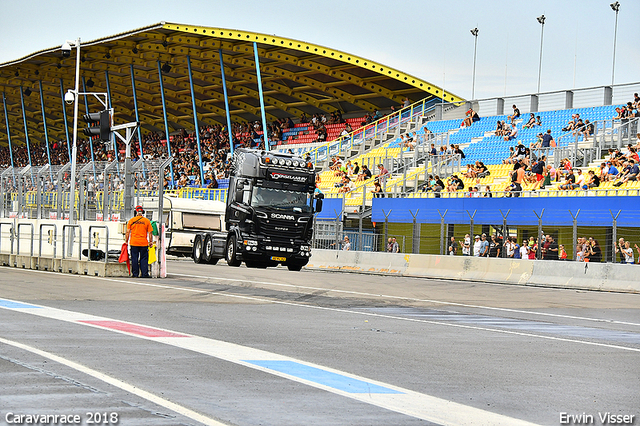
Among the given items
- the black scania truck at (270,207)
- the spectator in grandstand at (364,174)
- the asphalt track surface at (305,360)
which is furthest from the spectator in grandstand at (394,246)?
the asphalt track surface at (305,360)

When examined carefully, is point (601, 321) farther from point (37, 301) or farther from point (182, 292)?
point (37, 301)

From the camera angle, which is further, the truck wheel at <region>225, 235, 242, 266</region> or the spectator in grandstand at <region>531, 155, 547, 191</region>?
the spectator in grandstand at <region>531, 155, 547, 191</region>

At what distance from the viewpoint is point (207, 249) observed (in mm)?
32750

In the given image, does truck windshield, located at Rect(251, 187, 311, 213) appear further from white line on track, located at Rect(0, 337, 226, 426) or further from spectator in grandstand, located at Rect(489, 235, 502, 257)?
white line on track, located at Rect(0, 337, 226, 426)

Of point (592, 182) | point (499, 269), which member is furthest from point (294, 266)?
point (592, 182)

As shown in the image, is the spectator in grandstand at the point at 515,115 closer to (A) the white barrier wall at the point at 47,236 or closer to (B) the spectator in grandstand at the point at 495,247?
(B) the spectator in grandstand at the point at 495,247

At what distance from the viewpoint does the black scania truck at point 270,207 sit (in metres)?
29.0

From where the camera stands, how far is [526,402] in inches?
270

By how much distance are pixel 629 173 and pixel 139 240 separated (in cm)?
1544

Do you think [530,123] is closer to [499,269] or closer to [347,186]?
[347,186]

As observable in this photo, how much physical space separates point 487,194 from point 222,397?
24.7m

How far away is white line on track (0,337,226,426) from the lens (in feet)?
19.1

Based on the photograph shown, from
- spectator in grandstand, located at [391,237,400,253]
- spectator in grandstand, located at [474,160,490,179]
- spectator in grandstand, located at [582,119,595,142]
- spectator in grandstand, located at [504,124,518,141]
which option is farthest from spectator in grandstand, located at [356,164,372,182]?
spectator in grandstand, located at [582,119,595,142]

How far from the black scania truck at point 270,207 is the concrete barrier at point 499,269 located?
2.23 metres
